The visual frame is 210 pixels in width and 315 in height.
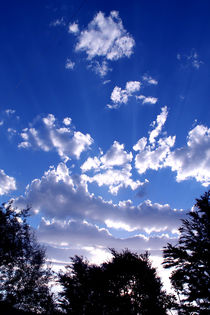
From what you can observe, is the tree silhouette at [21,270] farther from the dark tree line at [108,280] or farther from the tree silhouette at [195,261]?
the tree silhouette at [195,261]

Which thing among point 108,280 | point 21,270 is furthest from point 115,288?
point 21,270

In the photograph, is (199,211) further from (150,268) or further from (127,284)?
(127,284)

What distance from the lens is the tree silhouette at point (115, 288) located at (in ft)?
78.1

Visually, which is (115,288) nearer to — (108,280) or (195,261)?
(108,280)

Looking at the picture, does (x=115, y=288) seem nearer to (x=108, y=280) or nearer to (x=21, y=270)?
(x=108, y=280)

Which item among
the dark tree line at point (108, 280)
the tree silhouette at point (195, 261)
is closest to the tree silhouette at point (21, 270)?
the dark tree line at point (108, 280)

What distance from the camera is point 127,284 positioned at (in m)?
27.0

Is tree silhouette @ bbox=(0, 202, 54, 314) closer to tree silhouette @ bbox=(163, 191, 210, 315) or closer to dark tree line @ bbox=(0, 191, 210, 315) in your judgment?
dark tree line @ bbox=(0, 191, 210, 315)

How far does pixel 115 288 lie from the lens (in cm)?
2669

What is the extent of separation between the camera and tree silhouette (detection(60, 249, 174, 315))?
23797 millimetres

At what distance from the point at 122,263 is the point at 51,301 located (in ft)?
38.1

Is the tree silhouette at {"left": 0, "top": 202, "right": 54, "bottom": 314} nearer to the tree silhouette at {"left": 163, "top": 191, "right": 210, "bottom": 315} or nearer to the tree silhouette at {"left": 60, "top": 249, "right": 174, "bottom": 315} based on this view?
the tree silhouette at {"left": 60, "top": 249, "right": 174, "bottom": 315}

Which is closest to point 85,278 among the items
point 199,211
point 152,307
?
point 152,307

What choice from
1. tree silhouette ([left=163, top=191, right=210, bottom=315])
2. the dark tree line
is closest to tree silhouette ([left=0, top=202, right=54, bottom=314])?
the dark tree line
